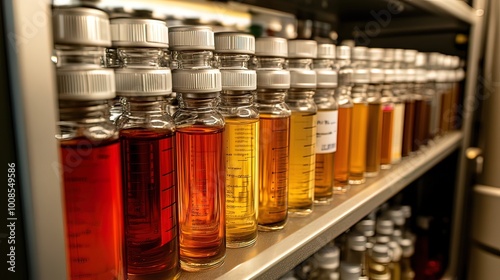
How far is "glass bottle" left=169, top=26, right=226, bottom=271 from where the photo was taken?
0.49 m

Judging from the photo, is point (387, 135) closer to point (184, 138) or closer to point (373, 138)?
point (373, 138)

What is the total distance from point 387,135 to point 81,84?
34.2 inches

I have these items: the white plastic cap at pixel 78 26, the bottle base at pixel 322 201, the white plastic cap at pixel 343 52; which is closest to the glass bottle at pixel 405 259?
the bottle base at pixel 322 201

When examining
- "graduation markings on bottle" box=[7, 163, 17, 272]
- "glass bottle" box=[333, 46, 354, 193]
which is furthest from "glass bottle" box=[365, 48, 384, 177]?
"graduation markings on bottle" box=[7, 163, 17, 272]

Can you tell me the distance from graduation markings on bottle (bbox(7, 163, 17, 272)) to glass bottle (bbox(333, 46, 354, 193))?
0.64 metres

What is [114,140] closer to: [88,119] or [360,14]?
[88,119]

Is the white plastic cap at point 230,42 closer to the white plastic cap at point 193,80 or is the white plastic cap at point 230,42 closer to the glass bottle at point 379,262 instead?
the white plastic cap at point 193,80

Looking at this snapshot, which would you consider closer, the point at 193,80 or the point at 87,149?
the point at 87,149

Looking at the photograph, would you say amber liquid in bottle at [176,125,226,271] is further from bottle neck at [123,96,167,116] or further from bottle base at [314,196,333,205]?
bottle base at [314,196,333,205]

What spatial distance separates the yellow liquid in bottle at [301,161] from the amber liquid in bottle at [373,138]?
11.7 inches

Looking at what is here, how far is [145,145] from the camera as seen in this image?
43 cm

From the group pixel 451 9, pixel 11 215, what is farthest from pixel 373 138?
pixel 11 215

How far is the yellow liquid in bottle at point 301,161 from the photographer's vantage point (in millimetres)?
691

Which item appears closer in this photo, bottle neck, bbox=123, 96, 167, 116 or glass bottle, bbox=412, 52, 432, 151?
bottle neck, bbox=123, 96, 167, 116
